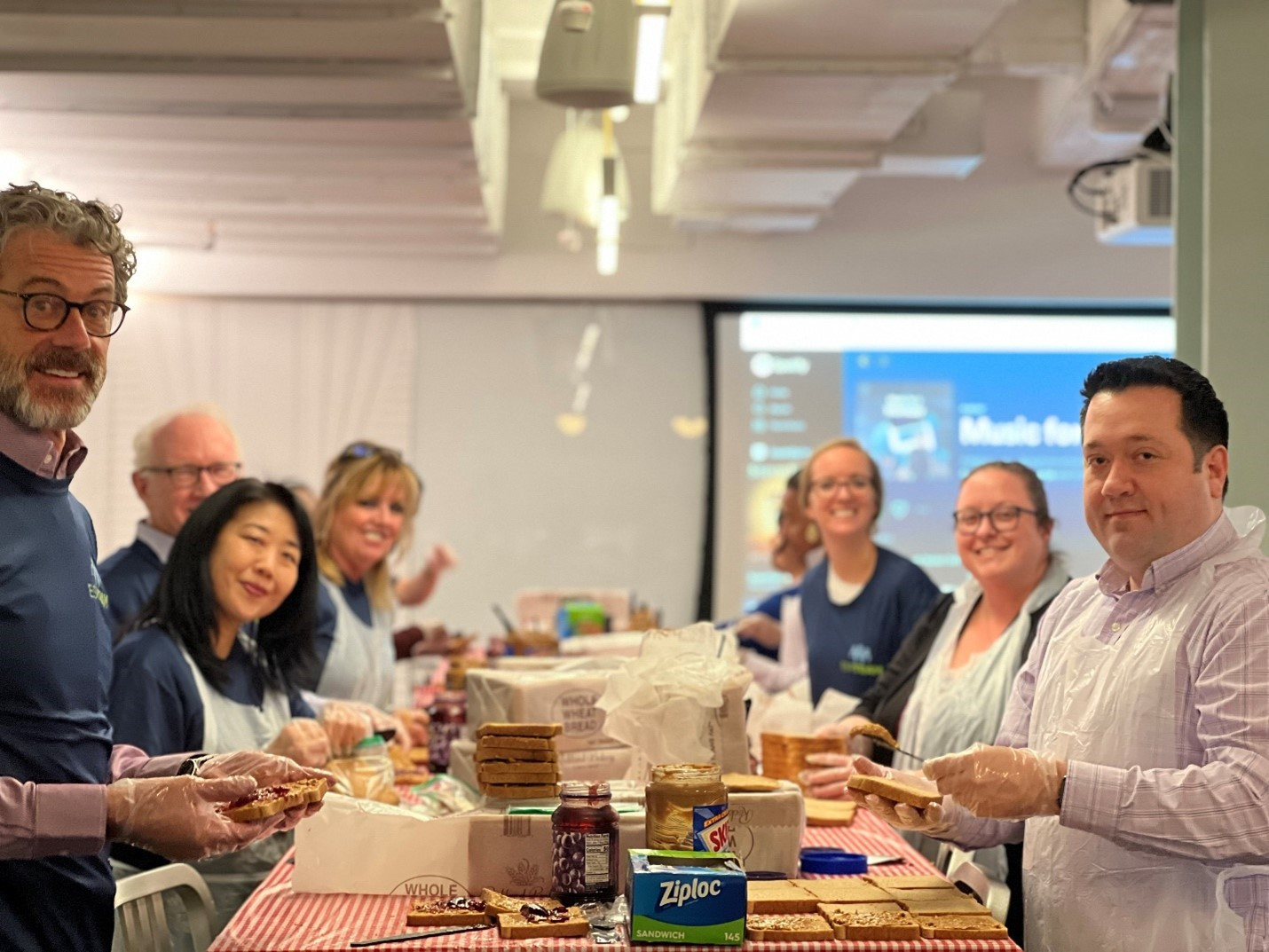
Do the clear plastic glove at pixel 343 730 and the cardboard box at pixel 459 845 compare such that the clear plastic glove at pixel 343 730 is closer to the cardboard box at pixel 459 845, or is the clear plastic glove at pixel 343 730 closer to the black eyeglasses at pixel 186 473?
the cardboard box at pixel 459 845

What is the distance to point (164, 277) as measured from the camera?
8.08 metres

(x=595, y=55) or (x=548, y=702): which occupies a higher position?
(x=595, y=55)

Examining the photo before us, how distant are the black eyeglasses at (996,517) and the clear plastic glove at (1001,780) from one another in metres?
1.40

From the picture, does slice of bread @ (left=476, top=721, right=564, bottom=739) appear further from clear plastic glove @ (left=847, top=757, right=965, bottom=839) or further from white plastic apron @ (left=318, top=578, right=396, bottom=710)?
white plastic apron @ (left=318, top=578, right=396, bottom=710)

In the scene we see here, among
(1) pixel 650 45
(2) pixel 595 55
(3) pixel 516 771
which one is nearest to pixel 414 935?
(3) pixel 516 771

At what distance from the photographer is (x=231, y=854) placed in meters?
3.02

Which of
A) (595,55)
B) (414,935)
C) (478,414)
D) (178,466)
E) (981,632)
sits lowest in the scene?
(414,935)

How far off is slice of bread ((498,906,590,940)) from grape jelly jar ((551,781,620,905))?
0.09 m

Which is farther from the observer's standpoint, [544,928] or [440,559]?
[440,559]

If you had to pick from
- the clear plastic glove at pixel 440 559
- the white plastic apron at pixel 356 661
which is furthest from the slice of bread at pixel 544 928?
the clear plastic glove at pixel 440 559

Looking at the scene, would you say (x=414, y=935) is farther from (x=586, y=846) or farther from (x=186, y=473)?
(x=186, y=473)

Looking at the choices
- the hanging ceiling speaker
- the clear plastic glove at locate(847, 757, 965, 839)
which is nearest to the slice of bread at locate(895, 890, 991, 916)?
the clear plastic glove at locate(847, 757, 965, 839)

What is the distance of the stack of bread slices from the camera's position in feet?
8.14

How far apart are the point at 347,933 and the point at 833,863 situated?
934 mm
